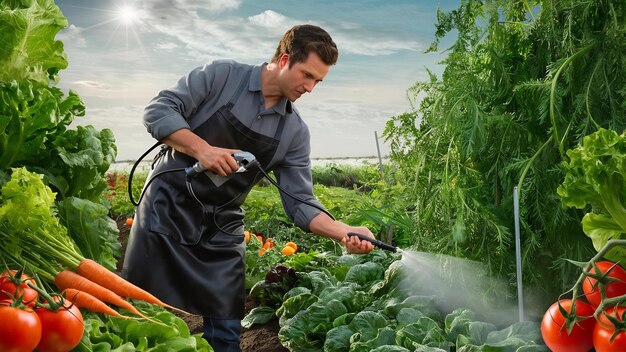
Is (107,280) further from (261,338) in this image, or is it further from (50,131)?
(261,338)

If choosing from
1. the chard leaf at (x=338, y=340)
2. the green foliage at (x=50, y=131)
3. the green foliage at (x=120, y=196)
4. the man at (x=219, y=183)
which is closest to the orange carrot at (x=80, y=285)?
the green foliage at (x=50, y=131)

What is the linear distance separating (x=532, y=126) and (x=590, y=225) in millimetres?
1037

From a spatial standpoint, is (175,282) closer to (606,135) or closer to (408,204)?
(408,204)

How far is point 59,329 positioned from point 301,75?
2.02 metres

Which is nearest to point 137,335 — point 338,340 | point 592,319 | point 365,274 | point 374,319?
point 338,340

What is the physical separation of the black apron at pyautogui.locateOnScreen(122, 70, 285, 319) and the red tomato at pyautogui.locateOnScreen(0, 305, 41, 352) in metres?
1.78

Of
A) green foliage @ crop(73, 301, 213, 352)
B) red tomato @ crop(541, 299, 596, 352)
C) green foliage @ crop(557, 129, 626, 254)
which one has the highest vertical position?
green foliage @ crop(557, 129, 626, 254)

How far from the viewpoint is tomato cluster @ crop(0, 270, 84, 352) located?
8.42 ft

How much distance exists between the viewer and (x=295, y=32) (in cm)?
420

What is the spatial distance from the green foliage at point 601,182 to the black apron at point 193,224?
1.91m

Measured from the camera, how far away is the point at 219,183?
432 centimetres

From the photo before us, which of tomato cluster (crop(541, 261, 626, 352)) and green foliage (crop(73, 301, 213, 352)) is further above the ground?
tomato cluster (crop(541, 261, 626, 352))

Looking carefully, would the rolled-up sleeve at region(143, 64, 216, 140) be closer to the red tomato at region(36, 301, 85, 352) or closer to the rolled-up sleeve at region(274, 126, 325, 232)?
the rolled-up sleeve at region(274, 126, 325, 232)

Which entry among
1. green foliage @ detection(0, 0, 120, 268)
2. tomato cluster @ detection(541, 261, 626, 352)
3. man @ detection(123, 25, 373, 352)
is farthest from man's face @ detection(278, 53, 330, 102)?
tomato cluster @ detection(541, 261, 626, 352)
